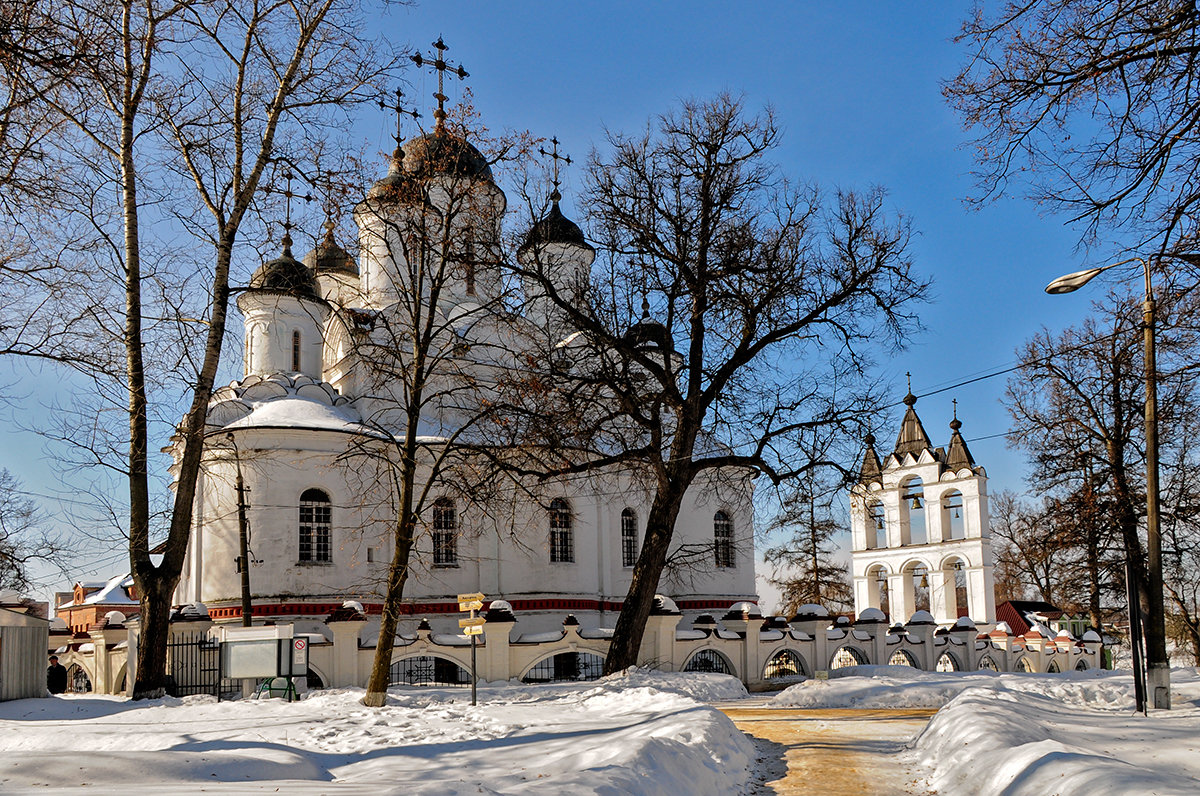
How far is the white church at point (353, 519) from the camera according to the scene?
27125 millimetres

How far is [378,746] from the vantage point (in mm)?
11047

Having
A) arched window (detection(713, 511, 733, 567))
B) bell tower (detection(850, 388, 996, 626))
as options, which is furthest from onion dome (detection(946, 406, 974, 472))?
arched window (detection(713, 511, 733, 567))

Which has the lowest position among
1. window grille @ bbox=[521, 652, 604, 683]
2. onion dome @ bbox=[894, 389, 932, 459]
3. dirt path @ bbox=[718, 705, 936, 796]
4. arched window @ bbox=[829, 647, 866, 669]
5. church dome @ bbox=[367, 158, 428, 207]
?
arched window @ bbox=[829, 647, 866, 669]

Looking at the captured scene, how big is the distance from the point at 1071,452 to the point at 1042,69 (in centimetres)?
2034

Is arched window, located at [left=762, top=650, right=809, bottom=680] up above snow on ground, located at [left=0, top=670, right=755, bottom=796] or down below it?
below

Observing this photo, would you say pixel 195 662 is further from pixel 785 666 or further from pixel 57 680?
pixel 785 666

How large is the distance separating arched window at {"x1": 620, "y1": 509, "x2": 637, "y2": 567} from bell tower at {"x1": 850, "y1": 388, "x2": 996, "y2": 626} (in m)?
7.75

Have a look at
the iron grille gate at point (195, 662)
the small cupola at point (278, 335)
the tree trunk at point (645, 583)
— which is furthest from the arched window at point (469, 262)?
the small cupola at point (278, 335)

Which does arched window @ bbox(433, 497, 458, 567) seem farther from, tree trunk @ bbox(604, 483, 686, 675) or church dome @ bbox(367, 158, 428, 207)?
church dome @ bbox(367, 158, 428, 207)

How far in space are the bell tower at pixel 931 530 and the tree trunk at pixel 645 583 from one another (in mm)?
15712

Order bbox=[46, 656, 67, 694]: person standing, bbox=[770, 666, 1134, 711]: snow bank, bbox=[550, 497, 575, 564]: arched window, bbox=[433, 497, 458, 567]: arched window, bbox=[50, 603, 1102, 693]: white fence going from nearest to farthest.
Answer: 1. bbox=[770, 666, 1134, 711]: snow bank
2. bbox=[50, 603, 1102, 693]: white fence
3. bbox=[46, 656, 67, 694]: person standing
4. bbox=[433, 497, 458, 567]: arched window
5. bbox=[550, 497, 575, 564]: arched window

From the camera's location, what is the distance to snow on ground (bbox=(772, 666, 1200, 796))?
7.55 m

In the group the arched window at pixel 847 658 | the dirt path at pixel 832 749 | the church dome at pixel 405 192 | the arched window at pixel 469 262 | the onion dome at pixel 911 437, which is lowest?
the arched window at pixel 847 658

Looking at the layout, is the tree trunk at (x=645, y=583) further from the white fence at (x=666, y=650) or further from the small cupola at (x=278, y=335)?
the small cupola at (x=278, y=335)
